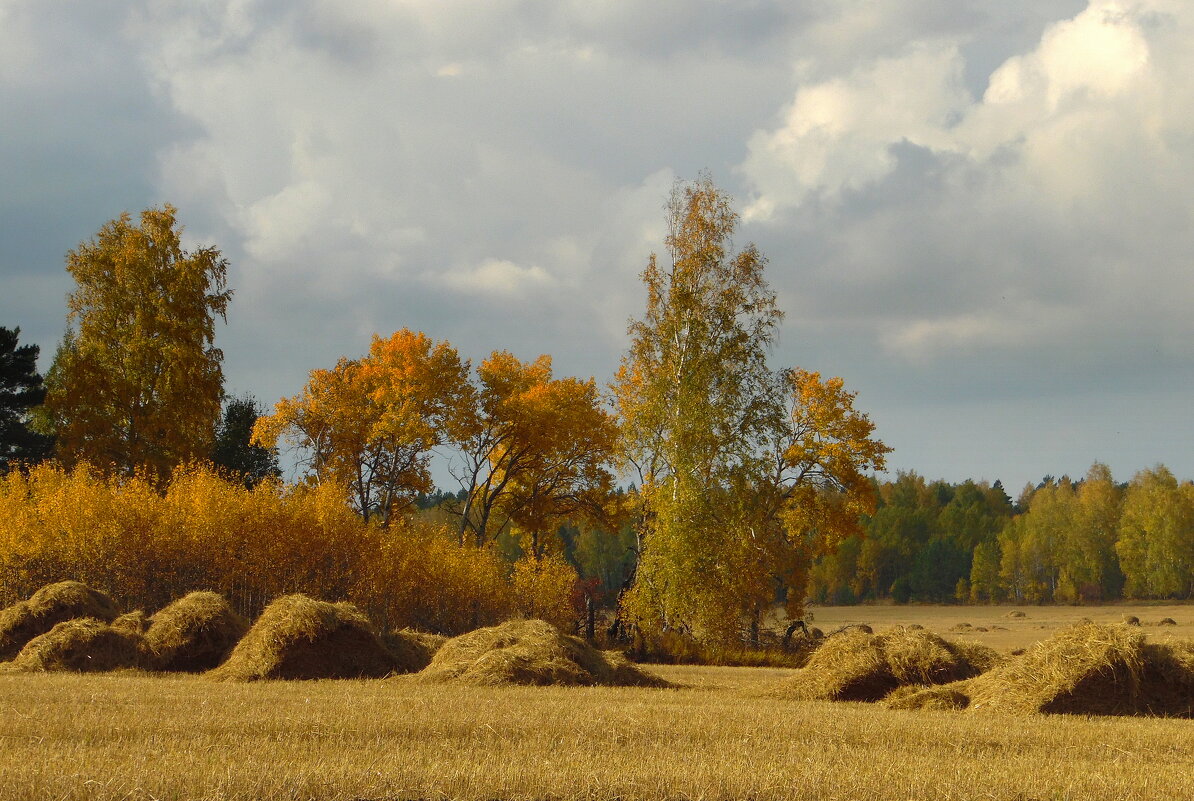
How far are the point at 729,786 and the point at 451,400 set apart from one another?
36.2 meters

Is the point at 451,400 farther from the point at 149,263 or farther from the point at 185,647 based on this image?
the point at 185,647

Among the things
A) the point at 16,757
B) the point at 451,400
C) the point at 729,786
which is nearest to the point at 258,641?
the point at 16,757

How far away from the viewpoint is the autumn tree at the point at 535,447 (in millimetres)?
46031

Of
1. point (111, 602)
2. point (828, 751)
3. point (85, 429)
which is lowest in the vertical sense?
point (828, 751)

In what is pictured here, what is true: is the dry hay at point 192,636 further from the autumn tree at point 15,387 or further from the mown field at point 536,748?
the autumn tree at point 15,387

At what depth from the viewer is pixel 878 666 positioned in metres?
18.5

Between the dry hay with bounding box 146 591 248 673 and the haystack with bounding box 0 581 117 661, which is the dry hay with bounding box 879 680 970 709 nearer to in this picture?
the dry hay with bounding box 146 591 248 673

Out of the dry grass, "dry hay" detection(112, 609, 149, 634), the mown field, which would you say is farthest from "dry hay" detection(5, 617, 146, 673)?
the dry grass

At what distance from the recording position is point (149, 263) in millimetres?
44281

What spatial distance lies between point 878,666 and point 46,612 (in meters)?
16.8

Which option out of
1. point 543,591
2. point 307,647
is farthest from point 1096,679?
point 543,591

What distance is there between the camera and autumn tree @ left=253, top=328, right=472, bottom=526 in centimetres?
4441

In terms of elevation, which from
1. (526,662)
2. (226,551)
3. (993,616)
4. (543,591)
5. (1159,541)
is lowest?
(993,616)

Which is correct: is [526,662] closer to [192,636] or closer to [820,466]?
[192,636]
